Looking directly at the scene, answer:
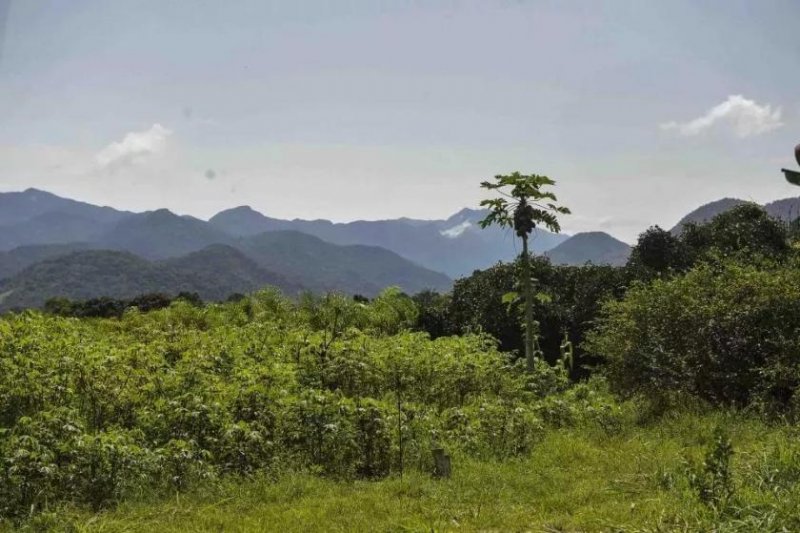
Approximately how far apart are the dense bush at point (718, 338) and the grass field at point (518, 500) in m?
2.65

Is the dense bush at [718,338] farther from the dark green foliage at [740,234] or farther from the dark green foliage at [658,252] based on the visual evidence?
the dark green foliage at [658,252]

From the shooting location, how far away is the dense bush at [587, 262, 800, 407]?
40.0 ft

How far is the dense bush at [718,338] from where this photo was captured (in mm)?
12188

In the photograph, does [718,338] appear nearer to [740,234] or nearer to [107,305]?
[740,234]

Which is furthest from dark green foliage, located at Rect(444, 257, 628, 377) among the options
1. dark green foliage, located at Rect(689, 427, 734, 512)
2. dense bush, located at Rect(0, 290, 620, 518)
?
dark green foliage, located at Rect(689, 427, 734, 512)

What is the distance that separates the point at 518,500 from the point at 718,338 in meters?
7.08

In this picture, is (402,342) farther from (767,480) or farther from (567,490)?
(767,480)

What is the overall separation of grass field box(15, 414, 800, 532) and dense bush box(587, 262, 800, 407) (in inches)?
104

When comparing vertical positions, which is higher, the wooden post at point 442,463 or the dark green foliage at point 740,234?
the dark green foliage at point 740,234

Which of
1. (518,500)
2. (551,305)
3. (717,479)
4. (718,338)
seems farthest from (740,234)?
(717,479)

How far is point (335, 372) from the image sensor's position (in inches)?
515

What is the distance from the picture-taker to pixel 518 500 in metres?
8.01

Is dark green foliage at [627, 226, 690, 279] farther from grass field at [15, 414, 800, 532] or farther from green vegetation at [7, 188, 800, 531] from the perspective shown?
grass field at [15, 414, 800, 532]

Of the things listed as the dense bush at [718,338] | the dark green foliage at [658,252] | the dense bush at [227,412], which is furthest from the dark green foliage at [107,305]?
the dense bush at [718,338]
